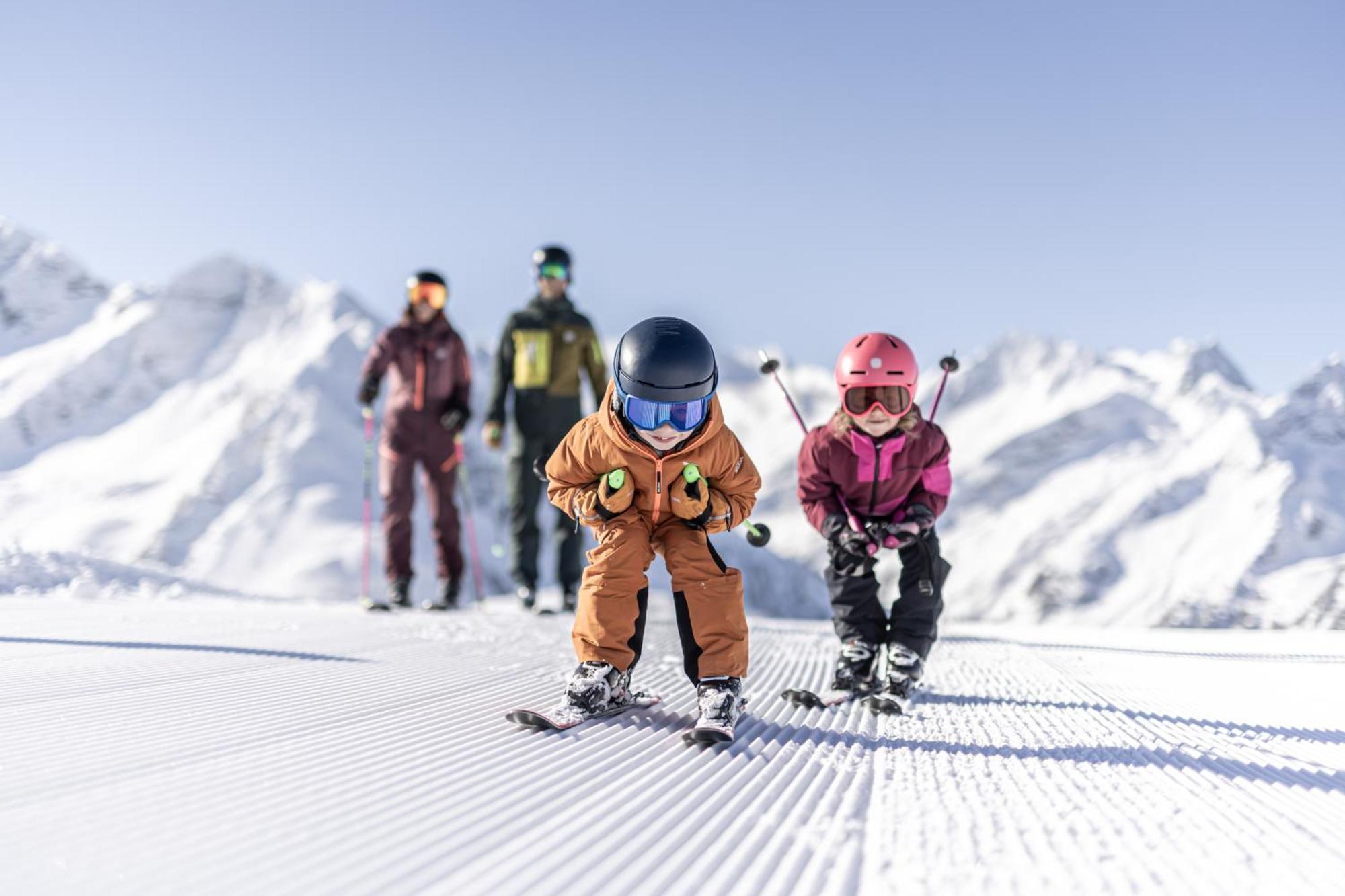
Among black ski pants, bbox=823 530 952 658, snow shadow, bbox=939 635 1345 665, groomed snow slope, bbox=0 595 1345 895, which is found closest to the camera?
groomed snow slope, bbox=0 595 1345 895

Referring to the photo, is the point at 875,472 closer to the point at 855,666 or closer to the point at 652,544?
the point at 855,666

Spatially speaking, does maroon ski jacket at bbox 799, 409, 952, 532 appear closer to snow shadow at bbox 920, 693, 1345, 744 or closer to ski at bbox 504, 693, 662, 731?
snow shadow at bbox 920, 693, 1345, 744

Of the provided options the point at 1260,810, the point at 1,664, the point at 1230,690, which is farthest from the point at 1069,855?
the point at 1,664

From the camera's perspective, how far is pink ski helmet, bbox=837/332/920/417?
310 centimetres

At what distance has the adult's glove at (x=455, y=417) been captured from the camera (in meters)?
6.14

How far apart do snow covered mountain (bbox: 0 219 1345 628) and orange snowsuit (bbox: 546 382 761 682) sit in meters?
Result: 5.24

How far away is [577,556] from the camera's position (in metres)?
5.77

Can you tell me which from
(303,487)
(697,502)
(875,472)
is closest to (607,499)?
(697,502)

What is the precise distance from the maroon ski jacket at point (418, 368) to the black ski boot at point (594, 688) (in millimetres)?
4184

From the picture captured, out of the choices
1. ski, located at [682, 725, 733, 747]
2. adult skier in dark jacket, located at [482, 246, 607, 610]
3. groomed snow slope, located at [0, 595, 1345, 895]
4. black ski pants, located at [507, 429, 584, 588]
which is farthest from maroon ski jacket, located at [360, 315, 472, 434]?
ski, located at [682, 725, 733, 747]

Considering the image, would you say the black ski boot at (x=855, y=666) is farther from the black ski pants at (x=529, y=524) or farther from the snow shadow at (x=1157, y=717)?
the black ski pants at (x=529, y=524)

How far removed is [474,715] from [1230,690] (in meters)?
2.84

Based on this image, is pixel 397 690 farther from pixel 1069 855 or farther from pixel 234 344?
pixel 234 344

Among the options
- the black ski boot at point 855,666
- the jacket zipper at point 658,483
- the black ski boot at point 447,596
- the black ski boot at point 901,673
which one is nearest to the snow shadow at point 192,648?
the jacket zipper at point 658,483
